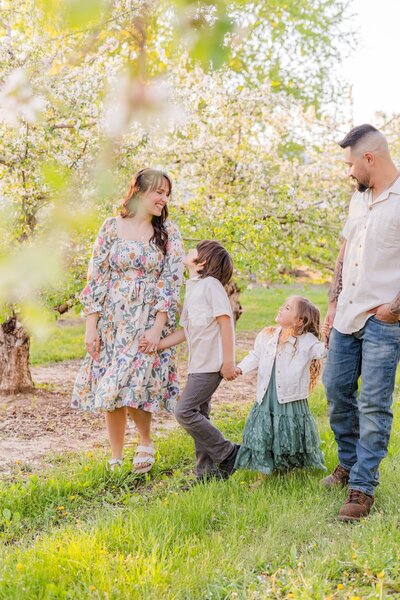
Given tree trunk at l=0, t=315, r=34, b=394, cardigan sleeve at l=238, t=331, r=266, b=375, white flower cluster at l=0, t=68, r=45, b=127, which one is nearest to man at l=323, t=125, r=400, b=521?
cardigan sleeve at l=238, t=331, r=266, b=375

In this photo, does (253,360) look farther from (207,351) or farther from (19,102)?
(19,102)

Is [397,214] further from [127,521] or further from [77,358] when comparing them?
[77,358]

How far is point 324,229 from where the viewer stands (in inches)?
372

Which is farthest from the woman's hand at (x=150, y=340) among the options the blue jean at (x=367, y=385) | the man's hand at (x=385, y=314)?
the man's hand at (x=385, y=314)

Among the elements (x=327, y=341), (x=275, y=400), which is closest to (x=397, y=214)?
(x=327, y=341)

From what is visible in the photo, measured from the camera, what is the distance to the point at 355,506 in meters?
3.59

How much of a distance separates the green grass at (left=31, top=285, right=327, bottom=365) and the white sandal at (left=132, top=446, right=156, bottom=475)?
125 centimetres

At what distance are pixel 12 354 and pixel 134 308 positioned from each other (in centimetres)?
310

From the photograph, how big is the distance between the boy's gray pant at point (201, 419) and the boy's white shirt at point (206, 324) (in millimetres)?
66

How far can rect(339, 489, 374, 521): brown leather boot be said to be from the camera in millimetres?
3562

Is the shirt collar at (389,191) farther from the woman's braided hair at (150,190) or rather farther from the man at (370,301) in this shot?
the woman's braided hair at (150,190)

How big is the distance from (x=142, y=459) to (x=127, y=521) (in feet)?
3.30

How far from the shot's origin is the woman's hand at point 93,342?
14.4 feet

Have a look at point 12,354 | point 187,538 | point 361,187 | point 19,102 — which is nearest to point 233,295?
point 12,354
